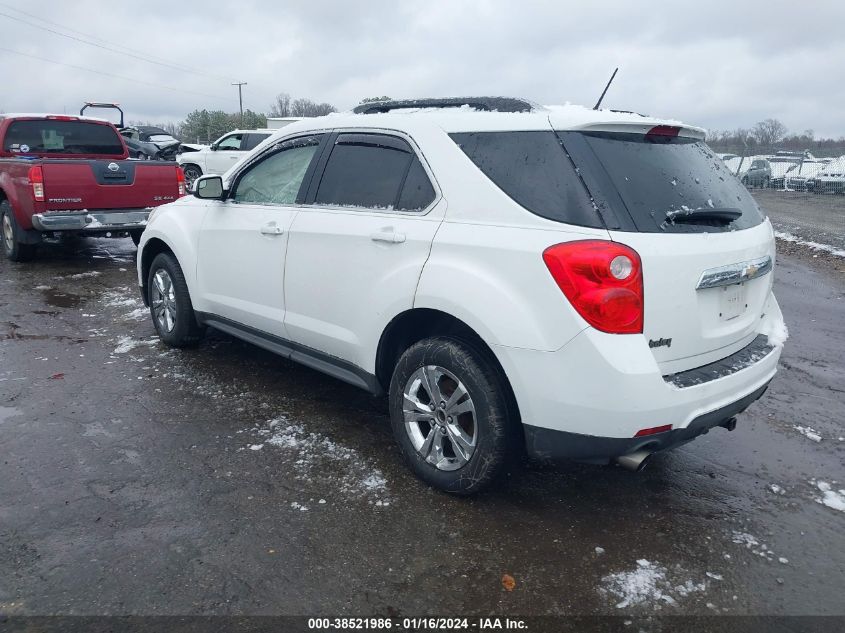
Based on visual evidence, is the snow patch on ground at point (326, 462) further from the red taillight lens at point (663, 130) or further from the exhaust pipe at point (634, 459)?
the red taillight lens at point (663, 130)

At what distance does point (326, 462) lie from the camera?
3.60 m

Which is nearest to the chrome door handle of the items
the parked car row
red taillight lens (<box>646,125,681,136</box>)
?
red taillight lens (<box>646,125,681,136</box>)

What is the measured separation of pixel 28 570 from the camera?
265cm

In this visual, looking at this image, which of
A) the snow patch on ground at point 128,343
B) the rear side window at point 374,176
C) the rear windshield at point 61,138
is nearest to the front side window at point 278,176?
the rear side window at point 374,176

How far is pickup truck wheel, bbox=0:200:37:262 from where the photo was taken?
8609mm

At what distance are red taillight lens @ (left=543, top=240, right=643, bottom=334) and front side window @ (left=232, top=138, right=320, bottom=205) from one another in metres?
2.08

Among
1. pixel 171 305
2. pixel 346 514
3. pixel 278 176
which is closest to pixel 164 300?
pixel 171 305

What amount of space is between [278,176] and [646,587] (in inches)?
128

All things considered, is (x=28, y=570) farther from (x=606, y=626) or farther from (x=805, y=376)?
(x=805, y=376)

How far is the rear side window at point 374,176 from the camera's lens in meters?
3.36

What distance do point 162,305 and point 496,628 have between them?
412cm

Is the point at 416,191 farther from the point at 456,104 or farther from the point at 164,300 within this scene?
the point at 164,300

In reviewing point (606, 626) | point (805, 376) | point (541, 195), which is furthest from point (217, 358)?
point (805, 376)

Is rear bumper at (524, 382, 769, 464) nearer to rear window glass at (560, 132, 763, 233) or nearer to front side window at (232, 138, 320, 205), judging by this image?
rear window glass at (560, 132, 763, 233)
